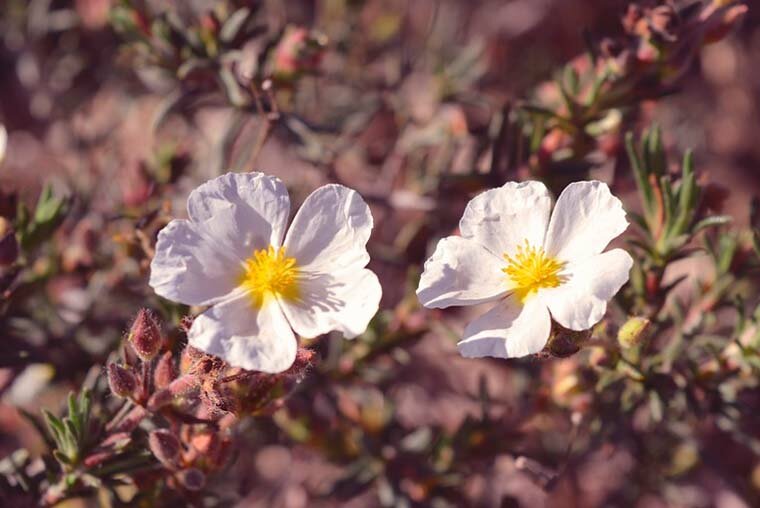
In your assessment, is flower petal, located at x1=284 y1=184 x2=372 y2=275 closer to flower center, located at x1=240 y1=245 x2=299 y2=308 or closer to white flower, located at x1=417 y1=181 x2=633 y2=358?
flower center, located at x1=240 y1=245 x2=299 y2=308

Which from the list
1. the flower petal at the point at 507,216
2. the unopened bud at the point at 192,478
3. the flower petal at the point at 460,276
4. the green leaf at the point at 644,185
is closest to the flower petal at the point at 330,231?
the flower petal at the point at 460,276

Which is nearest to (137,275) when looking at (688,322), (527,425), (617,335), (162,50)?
(162,50)

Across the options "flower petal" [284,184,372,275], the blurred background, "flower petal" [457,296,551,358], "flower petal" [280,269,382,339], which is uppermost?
"flower petal" [284,184,372,275]

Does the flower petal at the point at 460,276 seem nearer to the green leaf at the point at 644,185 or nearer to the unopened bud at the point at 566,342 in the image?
the unopened bud at the point at 566,342

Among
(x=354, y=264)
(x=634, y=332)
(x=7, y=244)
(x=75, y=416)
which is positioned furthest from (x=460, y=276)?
(x=7, y=244)

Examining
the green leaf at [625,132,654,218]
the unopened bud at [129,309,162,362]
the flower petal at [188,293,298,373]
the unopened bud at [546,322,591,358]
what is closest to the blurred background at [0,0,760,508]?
the green leaf at [625,132,654,218]

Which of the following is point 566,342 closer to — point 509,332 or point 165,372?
point 509,332
